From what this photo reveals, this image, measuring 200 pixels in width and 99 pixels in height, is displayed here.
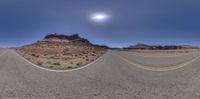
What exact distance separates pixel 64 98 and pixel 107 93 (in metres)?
1.45

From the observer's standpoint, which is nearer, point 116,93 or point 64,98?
point 64,98

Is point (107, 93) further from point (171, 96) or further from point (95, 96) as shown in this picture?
point (171, 96)

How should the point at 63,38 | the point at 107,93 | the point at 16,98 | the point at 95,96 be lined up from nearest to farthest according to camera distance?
the point at 16,98, the point at 95,96, the point at 107,93, the point at 63,38

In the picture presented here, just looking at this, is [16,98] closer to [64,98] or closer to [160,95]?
[64,98]

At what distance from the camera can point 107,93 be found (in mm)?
7703

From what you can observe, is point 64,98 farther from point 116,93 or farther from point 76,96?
point 116,93

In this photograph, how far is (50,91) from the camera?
25.9 feet

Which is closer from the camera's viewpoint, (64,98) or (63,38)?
(64,98)

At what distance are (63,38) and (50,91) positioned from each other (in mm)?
166191

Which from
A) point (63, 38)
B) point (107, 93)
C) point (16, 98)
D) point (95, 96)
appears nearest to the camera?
point (16, 98)

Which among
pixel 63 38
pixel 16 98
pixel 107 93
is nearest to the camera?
pixel 16 98

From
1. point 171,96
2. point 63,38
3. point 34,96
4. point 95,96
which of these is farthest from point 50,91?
point 63,38

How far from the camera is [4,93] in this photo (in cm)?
741

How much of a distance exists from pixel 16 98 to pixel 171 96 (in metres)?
4.03
